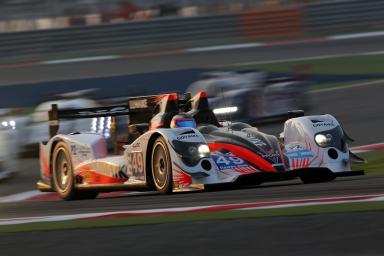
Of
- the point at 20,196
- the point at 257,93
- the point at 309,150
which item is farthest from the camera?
the point at 257,93

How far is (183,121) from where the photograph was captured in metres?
10.6

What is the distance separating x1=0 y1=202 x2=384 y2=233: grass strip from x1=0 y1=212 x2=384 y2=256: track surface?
25 cm

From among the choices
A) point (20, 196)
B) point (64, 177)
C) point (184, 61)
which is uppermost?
point (184, 61)

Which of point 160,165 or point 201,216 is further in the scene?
point 160,165

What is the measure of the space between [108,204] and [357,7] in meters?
20.8

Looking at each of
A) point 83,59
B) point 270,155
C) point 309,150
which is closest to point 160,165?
point 270,155

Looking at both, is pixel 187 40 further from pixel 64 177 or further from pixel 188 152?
pixel 188 152

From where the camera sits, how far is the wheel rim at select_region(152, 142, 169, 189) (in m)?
10.0

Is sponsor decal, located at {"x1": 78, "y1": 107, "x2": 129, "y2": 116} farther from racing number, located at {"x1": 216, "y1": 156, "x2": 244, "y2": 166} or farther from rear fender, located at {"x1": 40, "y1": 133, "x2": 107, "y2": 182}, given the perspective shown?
racing number, located at {"x1": 216, "y1": 156, "x2": 244, "y2": 166}

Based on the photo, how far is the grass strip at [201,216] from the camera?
7.16m

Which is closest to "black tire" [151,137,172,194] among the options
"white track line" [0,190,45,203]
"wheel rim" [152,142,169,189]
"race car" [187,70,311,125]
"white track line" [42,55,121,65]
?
"wheel rim" [152,142,169,189]

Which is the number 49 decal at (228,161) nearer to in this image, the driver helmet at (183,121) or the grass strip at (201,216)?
the driver helmet at (183,121)

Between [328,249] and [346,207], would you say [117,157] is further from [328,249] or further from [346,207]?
[328,249]

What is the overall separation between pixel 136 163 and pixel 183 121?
658 mm
